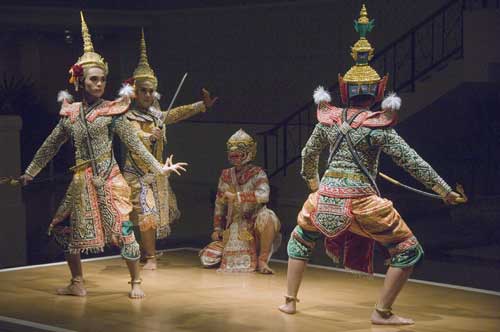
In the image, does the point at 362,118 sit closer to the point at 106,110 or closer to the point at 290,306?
the point at 290,306

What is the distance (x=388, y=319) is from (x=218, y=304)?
116 cm

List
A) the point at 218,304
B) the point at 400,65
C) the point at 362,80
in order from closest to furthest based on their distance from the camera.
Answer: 1. the point at 362,80
2. the point at 218,304
3. the point at 400,65

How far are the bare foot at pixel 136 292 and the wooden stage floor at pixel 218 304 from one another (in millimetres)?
59

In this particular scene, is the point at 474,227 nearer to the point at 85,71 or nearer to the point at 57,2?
the point at 85,71

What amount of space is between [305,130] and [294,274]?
7.17m

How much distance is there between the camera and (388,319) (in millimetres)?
6758

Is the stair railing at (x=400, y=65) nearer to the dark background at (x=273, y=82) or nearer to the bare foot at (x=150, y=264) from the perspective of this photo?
the dark background at (x=273, y=82)

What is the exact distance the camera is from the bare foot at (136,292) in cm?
757

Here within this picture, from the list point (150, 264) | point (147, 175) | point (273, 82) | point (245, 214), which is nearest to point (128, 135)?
point (147, 175)

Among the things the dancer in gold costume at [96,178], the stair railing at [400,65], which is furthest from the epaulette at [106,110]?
the stair railing at [400,65]

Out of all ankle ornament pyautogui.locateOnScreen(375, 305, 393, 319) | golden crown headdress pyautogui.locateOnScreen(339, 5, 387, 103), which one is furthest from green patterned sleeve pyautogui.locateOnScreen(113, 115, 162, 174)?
ankle ornament pyautogui.locateOnScreen(375, 305, 393, 319)

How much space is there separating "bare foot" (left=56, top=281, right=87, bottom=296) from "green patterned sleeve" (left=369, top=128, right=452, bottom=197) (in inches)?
86.9

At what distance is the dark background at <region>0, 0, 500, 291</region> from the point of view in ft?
37.4

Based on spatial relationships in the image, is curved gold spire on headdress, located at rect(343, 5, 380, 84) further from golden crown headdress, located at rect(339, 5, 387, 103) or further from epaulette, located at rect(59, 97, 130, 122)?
epaulette, located at rect(59, 97, 130, 122)
